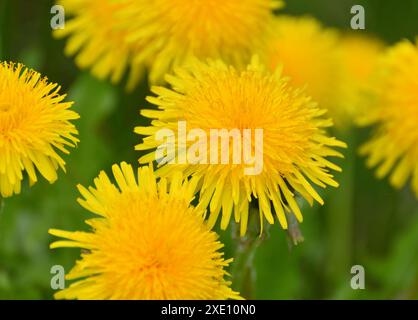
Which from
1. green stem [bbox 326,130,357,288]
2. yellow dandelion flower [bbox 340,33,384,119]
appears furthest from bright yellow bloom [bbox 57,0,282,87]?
green stem [bbox 326,130,357,288]

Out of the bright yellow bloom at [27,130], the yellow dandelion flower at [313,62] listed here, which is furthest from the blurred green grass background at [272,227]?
the bright yellow bloom at [27,130]

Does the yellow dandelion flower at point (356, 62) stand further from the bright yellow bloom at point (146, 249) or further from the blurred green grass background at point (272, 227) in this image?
the bright yellow bloom at point (146, 249)

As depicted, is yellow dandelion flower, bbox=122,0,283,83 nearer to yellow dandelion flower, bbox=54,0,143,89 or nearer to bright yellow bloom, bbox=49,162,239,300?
yellow dandelion flower, bbox=54,0,143,89

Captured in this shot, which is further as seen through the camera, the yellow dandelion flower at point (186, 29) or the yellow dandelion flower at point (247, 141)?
the yellow dandelion flower at point (186, 29)

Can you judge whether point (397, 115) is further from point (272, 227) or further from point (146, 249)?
point (146, 249)

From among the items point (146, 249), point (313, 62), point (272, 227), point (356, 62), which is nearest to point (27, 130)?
point (146, 249)
